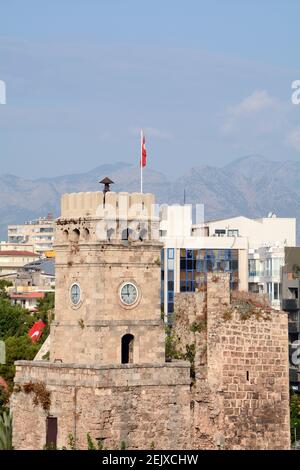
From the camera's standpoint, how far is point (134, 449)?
175ft

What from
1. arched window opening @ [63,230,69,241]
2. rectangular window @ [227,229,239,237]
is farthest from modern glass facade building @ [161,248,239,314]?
arched window opening @ [63,230,69,241]

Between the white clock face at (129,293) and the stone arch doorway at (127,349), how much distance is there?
49.3 inches

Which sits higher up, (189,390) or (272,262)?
(272,262)

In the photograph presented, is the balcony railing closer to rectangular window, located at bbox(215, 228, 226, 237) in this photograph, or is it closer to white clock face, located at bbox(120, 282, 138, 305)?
rectangular window, located at bbox(215, 228, 226, 237)

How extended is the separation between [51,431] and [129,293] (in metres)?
5.83

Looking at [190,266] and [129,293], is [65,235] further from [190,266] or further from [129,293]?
[190,266]

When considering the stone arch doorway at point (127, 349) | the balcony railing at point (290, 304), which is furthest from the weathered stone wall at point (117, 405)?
the balcony railing at point (290, 304)

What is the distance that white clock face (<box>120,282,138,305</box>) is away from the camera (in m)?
54.9

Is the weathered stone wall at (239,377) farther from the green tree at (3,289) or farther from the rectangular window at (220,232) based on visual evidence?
the green tree at (3,289)

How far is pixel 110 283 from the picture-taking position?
5475 centimetres

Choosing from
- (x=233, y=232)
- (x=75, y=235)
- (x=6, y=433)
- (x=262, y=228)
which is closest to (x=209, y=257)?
(x=233, y=232)

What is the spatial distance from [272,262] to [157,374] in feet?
237

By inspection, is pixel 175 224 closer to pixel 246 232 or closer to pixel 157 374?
pixel 246 232
